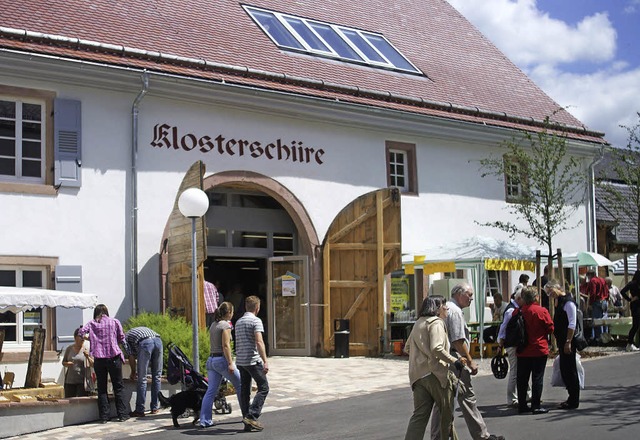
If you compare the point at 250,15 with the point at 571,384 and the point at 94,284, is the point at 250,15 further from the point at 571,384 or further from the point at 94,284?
the point at 571,384

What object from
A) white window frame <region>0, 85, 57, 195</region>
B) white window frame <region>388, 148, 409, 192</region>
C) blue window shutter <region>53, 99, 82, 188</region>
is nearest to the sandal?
blue window shutter <region>53, 99, 82, 188</region>

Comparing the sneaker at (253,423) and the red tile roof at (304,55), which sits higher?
the red tile roof at (304,55)

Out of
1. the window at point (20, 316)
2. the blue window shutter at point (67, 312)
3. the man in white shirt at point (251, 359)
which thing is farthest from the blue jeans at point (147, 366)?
the window at point (20, 316)

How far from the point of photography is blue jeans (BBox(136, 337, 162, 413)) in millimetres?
12430

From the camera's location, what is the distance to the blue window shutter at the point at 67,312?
49.6 ft

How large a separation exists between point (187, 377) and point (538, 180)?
31.3 feet

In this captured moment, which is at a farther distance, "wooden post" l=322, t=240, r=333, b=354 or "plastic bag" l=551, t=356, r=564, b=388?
"wooden post" l=322, t=240, r=333, b=354

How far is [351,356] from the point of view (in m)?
18.8

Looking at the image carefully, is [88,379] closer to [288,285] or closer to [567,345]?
[567,345]

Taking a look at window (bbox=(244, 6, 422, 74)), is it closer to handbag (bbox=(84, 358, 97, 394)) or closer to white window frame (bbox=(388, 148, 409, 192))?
white window frame (bbox=(388, 148, 409, 192))

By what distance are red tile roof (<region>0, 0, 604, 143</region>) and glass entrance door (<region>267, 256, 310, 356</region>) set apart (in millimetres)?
3574

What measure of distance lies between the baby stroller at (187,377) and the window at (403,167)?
9.29 metres

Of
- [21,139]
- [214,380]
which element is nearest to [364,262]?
[21,139]

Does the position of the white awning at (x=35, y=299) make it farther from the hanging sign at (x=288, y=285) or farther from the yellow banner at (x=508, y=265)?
the yellow banner at (x=508, y=265)
